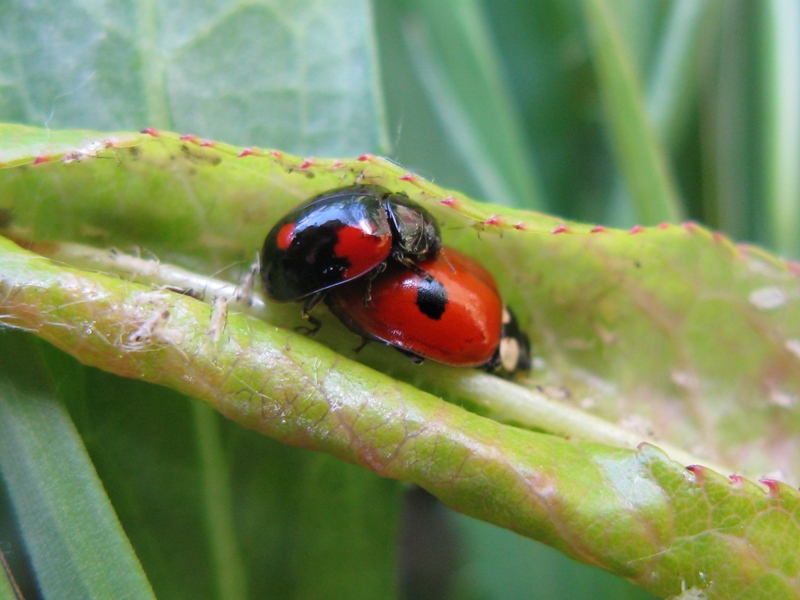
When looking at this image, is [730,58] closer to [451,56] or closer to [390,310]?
[451,56]

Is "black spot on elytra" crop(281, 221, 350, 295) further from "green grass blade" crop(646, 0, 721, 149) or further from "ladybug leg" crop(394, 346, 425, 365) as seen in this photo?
"green grass blade" crop(646, 0, 721, 149)

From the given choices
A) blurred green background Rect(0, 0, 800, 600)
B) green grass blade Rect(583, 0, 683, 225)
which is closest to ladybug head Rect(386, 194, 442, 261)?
blurred green background Rect(0, 0, 800, 600)

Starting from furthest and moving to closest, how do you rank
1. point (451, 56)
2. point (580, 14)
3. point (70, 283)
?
point (580, 14) < point (451, 56) < point (70, 283)

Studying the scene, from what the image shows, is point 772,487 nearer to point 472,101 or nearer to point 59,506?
point 59,506

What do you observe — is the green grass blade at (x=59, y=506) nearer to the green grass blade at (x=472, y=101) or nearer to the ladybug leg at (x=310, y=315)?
the ladybug leg at (x=310, y=315)

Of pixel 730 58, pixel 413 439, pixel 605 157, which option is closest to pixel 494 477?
pixel 413 439

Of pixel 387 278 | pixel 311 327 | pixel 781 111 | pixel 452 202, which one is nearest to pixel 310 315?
pixel 311 327
